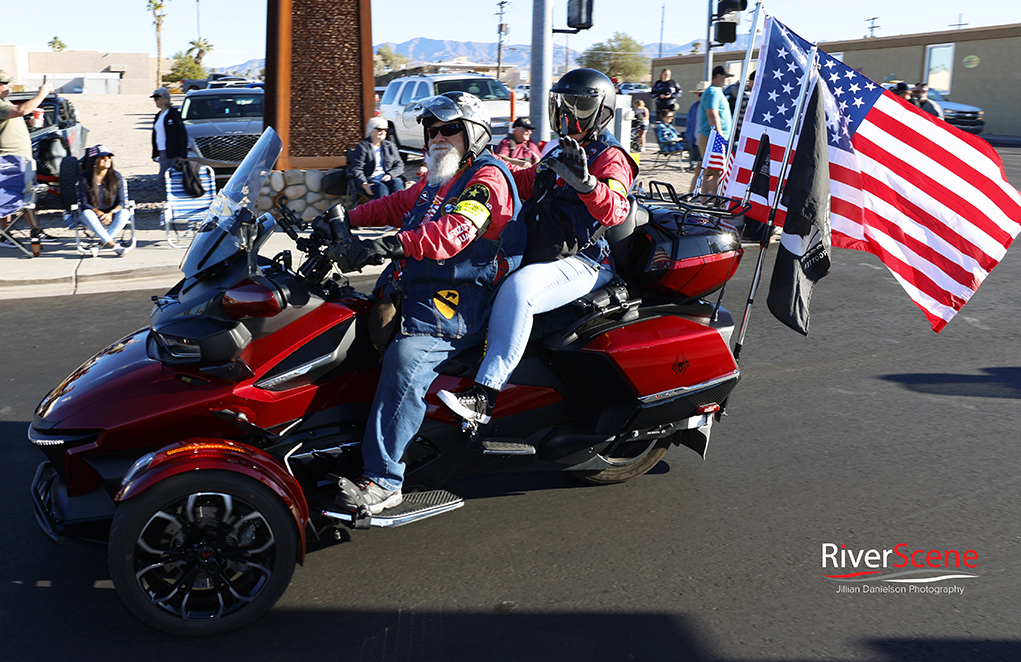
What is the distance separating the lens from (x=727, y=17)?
41.2 feet

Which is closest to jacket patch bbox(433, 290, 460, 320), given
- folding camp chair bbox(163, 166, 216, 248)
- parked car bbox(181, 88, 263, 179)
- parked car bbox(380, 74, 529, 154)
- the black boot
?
the black boot

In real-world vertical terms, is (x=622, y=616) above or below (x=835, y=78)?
below

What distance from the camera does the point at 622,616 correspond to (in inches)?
129

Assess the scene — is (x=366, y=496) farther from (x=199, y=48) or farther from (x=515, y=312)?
(x=199, y=48)

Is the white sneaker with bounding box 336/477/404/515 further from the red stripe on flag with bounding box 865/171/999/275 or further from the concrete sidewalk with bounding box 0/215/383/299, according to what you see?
the concrete sidewalk with bounding box 0/215/383/299

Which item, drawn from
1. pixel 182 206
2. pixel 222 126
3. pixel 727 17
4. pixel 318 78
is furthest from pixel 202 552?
pixel 222 126

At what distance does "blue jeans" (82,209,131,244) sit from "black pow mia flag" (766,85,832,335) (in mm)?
8251

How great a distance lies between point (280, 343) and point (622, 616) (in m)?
1.69

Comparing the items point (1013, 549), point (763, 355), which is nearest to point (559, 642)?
point (1013, 549)

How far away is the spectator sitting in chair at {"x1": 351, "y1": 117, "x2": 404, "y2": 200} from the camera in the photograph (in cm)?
1117

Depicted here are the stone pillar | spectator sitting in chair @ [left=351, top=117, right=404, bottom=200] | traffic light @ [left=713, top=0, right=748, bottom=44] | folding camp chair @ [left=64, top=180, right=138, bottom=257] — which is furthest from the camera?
traffic light @ [left=713, top=0, right=748, bottom=44]

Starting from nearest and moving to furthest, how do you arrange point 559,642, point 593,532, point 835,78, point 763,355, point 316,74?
1. point 559,642
2. point 593,532
3. point 835,78
4. point 763,355
5. point 316,74

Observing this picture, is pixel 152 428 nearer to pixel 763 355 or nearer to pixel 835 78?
pixel 835 78

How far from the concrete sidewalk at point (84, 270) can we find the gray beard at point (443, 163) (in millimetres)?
5425
